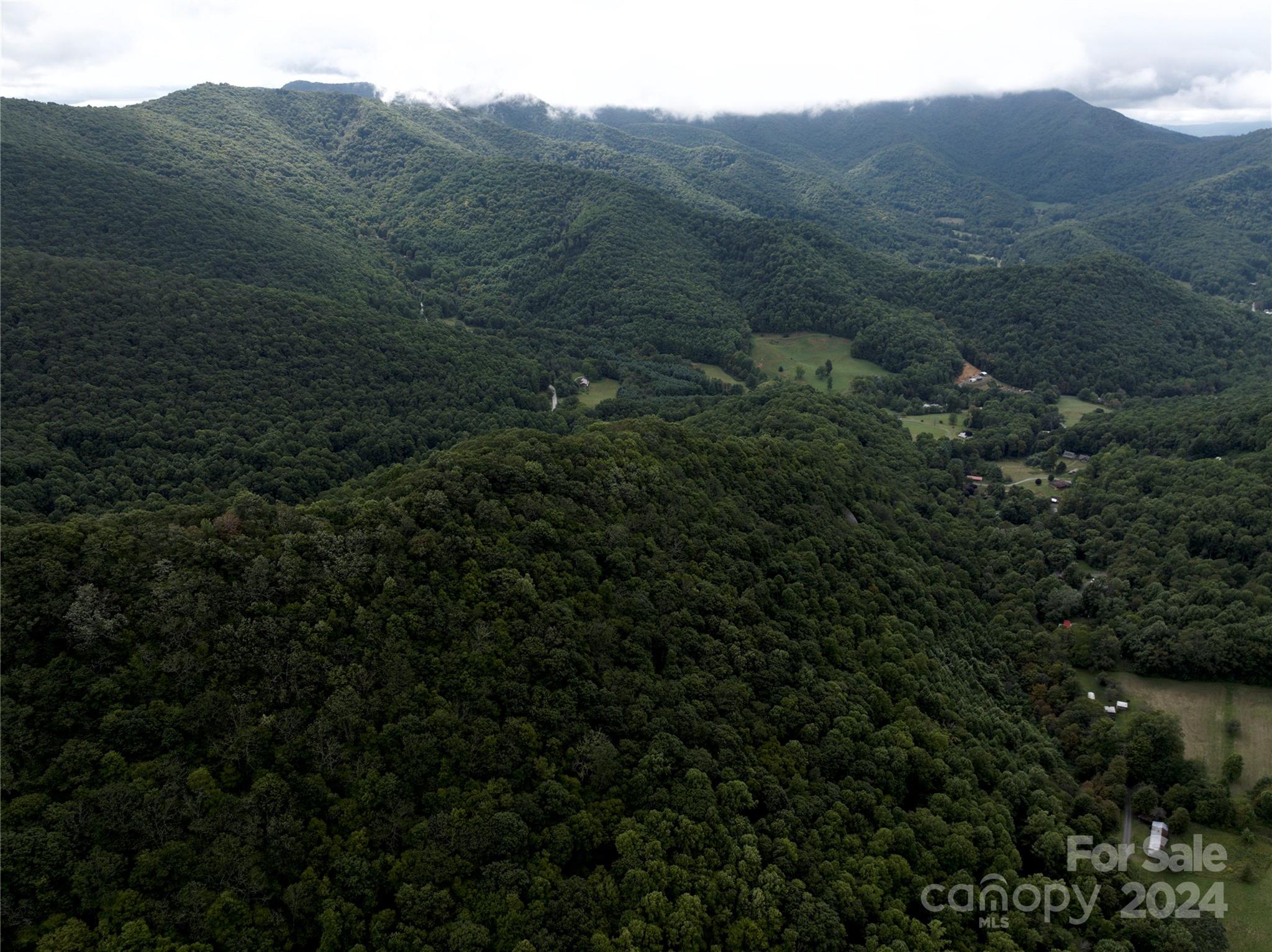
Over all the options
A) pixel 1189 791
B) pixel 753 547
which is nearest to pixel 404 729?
pixel 753 547

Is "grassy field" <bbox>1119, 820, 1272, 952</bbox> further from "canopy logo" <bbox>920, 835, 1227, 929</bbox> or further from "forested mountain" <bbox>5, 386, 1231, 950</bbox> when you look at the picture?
"forested mountain" <bbox>5, 386, 1231, 950</bbox>

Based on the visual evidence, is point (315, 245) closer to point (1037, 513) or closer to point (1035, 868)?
point (1037, 513)

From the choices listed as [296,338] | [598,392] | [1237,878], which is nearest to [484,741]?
[1237,878]

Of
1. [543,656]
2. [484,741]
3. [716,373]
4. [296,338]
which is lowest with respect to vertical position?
[484,741]

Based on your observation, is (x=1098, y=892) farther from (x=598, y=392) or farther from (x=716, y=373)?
(x=716, y=373)

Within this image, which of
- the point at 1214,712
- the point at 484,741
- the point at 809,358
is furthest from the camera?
the point at 809,358

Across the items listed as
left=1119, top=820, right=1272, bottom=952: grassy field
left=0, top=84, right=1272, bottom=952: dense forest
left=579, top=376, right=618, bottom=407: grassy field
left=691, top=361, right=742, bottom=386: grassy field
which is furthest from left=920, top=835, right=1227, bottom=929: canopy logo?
left=691, top=361, right=742, bottom=386: grassy field
